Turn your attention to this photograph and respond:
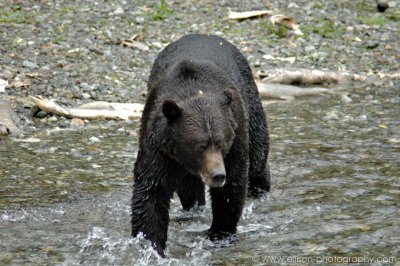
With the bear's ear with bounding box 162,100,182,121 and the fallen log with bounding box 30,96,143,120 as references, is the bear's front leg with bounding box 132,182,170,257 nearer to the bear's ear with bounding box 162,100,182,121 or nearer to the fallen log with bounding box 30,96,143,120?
the bear's ear with bounding box 162,100,182,121

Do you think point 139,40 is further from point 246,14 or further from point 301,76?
point 301,76

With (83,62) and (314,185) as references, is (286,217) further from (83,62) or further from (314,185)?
(83,62)

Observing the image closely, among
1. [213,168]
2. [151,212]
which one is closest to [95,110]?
[151,212]

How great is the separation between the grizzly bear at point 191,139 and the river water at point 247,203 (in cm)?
38

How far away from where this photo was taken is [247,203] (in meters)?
9.27

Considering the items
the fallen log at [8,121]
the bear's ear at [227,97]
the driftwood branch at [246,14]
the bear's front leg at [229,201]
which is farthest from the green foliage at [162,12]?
the bear's ear at [227,97]

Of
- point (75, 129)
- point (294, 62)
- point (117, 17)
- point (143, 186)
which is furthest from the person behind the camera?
point (117, 17)

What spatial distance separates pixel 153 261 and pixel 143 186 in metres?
0.69

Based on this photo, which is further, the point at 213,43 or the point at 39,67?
the point at 39,67

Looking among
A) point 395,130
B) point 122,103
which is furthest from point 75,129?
point 395,130

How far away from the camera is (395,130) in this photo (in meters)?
12.2

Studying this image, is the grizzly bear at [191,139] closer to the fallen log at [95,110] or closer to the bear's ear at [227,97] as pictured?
the bear's ear at [227,97]

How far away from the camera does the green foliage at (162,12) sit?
18.2m

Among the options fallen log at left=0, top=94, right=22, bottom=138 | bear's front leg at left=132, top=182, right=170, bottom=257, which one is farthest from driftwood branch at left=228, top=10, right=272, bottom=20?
bear's front leg at left=132, top=182, right=170, bottom=257
